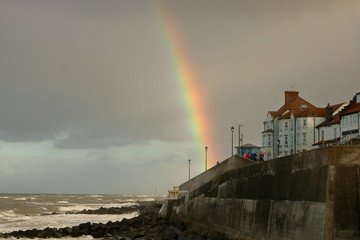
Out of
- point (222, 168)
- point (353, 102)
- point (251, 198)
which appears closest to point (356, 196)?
point (251, 198)

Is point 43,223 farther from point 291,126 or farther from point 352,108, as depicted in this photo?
point 291,126

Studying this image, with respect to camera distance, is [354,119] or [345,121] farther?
[345,121]

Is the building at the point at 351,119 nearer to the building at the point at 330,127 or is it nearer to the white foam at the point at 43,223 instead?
the building at the point at 330,127

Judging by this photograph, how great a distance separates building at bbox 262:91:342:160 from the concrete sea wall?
44729 millimetres

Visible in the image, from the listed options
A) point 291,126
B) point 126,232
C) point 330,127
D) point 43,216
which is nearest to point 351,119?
point 330,127

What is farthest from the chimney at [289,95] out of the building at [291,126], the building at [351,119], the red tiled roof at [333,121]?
the building at [351,119]

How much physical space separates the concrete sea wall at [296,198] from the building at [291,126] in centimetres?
4473

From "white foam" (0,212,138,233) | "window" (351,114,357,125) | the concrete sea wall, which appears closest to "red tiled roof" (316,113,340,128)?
"window" (351,114,357,125)

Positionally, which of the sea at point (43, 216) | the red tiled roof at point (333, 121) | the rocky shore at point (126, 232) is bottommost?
the sea at point (43, 216)

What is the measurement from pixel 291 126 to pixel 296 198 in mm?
59212

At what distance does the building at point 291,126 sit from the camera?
7288 centimetres

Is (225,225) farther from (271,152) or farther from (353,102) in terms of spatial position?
(271,152)

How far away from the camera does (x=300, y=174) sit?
17.8 metres

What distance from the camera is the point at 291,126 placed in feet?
249
